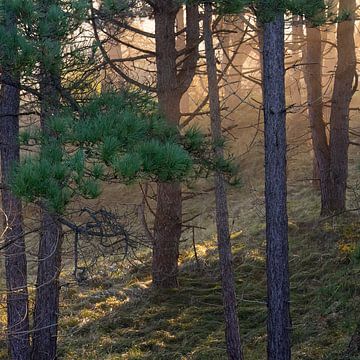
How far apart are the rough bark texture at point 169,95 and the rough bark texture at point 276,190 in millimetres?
3324

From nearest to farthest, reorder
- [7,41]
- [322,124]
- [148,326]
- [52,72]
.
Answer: [7,41] → [52,72] → [148,326] → [322,124]

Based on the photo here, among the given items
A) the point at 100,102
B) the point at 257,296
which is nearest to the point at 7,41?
the point at 100,102

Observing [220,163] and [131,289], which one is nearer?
[220,163]

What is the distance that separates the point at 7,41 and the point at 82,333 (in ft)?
22.1

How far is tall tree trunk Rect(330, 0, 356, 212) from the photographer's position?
42.5ft

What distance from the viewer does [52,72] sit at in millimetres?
6492

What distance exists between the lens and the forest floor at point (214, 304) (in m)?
9.75

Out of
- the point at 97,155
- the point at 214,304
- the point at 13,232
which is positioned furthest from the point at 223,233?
the point at 97,155

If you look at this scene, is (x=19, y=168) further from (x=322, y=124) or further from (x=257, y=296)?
(x=322, y=124)

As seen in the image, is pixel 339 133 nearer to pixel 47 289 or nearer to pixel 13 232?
pixel 47 289

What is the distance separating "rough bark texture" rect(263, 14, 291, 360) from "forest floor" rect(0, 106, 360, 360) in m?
0.36

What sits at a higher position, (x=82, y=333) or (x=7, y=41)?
(x=7, y=41)

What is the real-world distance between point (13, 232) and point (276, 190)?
3.67 metres

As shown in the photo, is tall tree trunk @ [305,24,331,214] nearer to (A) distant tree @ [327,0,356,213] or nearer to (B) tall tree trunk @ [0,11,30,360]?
(A) distant tree @ [327,0,356,213]
